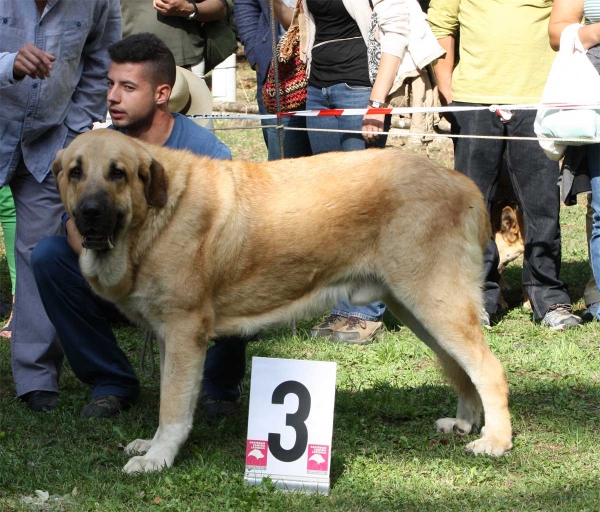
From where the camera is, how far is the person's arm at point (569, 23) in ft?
17.0

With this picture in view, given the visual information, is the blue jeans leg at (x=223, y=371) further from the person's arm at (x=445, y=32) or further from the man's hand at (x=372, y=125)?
the person's arm at (x=445, y=32)

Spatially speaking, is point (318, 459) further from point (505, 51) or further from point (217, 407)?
point (505, 51)

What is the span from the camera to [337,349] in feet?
18.9

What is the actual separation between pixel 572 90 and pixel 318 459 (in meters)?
2.82

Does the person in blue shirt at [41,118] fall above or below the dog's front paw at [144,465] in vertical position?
above

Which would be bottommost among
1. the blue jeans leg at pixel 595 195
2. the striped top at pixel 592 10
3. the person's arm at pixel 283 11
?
the blue jeans leg at pixel 595 195

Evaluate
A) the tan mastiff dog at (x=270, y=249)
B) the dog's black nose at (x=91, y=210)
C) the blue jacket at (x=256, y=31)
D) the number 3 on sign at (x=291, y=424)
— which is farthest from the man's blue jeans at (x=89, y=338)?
the blue jacket at (x=256, y=31)

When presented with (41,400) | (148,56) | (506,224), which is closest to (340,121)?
(506,224)

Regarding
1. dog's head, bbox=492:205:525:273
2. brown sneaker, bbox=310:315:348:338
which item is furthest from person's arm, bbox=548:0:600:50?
brown sneaker, bbox=310:315:348:338

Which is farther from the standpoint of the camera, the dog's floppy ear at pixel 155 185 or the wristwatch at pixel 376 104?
the wristwatch at pixel 376 104

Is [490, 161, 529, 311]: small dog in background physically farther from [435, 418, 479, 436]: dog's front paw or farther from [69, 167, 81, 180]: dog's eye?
[69, 167, 81, 180]: dog's eye

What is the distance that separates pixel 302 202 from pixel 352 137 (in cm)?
196

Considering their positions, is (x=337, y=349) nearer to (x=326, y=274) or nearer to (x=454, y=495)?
(x=326, y=274)

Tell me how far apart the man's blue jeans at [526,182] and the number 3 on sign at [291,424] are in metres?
2.97
